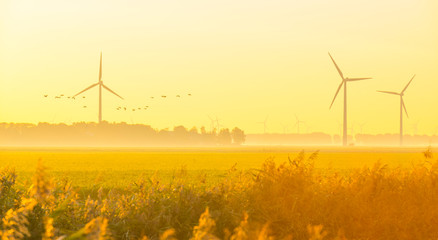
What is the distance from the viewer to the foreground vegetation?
600 inches

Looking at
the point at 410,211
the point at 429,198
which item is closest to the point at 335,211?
the point at 410,211

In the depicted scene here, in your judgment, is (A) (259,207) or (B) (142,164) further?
(B) (142,164)

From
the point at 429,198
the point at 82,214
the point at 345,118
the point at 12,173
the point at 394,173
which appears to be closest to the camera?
the point at 82,214

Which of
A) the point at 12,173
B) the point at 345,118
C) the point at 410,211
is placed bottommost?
the point at 410,211

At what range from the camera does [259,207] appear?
1773 cm

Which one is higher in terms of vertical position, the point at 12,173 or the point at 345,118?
the point at 345,118

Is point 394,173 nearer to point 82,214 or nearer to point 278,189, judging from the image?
point 278,189

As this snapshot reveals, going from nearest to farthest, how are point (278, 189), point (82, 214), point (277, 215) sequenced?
point (82, 214) < point (277, 215) < point (278, 189)

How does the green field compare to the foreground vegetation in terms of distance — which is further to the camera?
the green field

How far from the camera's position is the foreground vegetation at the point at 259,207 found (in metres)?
15.2

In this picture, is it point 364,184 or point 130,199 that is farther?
point 364,184

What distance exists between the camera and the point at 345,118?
145 m

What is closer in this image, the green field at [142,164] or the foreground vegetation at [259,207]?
the foreground vegetation at [259,207]

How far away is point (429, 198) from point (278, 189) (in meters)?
6.77
